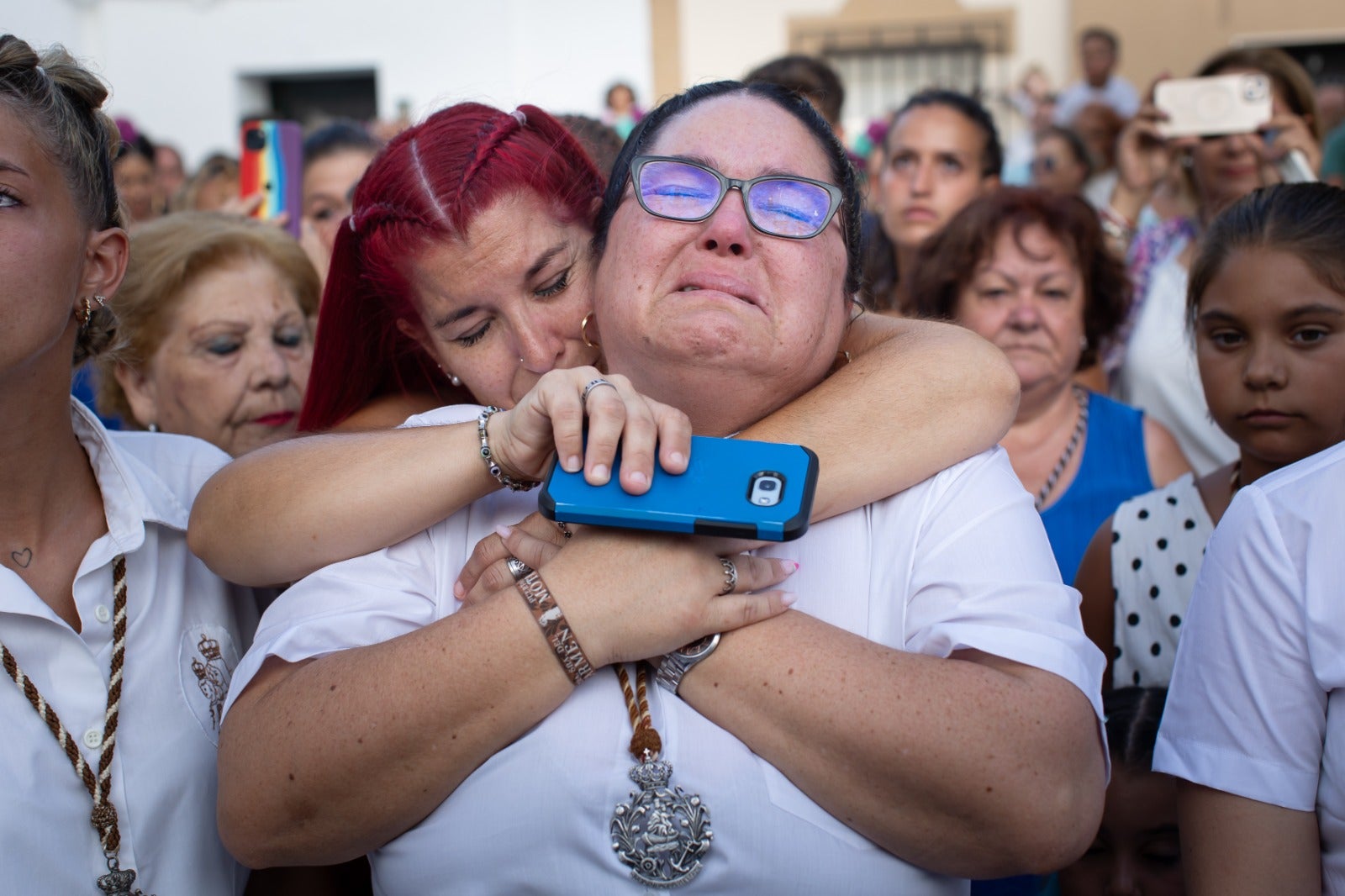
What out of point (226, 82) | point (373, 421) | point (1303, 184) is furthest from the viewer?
point (226, 82)

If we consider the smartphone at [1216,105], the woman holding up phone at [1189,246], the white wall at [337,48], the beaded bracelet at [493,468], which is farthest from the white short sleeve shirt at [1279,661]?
the white wall at [337,48]

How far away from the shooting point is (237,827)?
159 cm

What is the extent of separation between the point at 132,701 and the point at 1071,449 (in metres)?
2.54

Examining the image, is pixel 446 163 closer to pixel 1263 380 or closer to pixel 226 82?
pixel 1263 380

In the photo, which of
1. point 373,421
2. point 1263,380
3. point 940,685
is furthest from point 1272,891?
point 373,421

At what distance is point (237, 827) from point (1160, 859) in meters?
1.64

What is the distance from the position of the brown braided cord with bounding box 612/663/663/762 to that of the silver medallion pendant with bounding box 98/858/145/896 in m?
0.83

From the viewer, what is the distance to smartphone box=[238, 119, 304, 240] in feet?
13.8

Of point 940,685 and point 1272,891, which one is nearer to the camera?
point 940,685

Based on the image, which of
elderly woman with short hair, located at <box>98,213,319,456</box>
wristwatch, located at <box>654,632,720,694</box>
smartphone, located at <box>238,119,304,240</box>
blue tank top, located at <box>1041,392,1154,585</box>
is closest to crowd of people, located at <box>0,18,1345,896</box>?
wristwatch, located at <box>654,632,720,694</box>

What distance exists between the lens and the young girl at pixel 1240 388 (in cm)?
234

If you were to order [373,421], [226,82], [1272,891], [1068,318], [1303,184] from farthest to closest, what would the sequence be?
[226,82] → [1068,318] → [1303,184] → [373,421] → [1272,891]

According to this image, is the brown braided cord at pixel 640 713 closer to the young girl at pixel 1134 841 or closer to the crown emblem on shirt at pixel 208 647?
the crown emblem on shirt at pixel 208 647

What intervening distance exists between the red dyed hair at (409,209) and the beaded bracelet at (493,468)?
53cm
